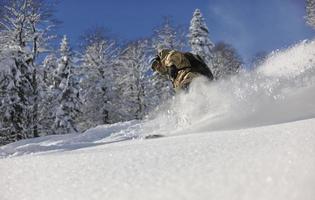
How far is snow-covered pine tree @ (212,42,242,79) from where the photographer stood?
4362 centimetres

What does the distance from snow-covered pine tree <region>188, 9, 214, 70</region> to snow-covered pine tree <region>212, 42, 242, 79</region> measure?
310cm

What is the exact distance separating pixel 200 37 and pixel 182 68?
1131 inches

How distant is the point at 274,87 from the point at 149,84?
31925 millimetres

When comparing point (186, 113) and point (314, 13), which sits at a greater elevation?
point (314, 13)

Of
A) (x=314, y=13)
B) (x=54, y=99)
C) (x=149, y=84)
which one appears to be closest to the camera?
(x=54, y=99)

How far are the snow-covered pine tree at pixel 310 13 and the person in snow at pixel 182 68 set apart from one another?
27209 mm

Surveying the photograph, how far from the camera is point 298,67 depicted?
10250 millimetres

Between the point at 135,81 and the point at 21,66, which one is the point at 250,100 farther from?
the point at 135,81

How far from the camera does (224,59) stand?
4562 centimetres

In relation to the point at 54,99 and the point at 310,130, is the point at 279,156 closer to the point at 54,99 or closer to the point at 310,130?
the point at 310,130

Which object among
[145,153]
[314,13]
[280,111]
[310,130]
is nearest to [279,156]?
[310,130]

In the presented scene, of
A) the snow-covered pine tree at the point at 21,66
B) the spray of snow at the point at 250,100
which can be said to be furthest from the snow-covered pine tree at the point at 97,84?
the spray of snow at the point at 250,100

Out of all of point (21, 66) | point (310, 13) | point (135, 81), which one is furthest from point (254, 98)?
point (135, 81)

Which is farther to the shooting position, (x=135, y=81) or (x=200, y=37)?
(x=135, y=81)
